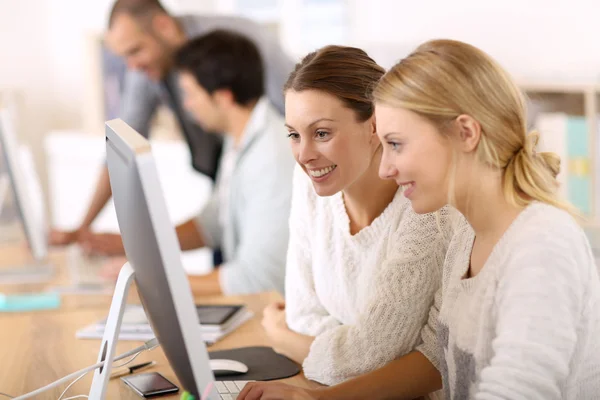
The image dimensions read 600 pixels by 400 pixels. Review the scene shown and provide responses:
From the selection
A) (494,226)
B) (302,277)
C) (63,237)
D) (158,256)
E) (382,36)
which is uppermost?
(158,256)

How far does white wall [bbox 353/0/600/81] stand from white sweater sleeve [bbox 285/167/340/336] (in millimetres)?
1923

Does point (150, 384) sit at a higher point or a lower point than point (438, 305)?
lower

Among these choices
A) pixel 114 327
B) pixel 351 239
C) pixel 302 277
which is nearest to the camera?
pixel 114 327

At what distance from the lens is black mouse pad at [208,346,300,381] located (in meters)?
1.36

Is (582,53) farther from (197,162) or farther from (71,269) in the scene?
(71,269)

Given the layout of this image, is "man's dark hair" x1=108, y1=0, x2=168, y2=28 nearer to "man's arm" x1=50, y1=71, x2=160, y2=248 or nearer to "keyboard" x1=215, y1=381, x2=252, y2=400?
"man's arm" x1=50, y1=71, x2=160, y2=248

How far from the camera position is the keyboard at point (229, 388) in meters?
1.23

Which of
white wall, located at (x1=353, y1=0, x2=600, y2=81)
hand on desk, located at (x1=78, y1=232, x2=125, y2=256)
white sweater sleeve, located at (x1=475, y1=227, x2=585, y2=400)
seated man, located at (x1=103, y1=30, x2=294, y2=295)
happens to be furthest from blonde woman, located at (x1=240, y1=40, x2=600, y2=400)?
white wall, located at (x1=353, y1=0, x2=600, y2=81)

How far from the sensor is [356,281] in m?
1.42

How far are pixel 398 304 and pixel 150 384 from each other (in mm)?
437

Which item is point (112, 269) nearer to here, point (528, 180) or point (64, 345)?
point (64, 345)

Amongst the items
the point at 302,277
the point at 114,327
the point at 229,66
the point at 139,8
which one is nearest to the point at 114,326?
the point at 114,327

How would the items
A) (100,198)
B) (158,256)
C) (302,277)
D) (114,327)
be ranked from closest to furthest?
1. (158,256)
2. (114,327)
3. (302,277)
4. (100,198)

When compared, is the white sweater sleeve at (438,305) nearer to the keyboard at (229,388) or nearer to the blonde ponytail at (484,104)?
the blonde ponytail at (484,104)
